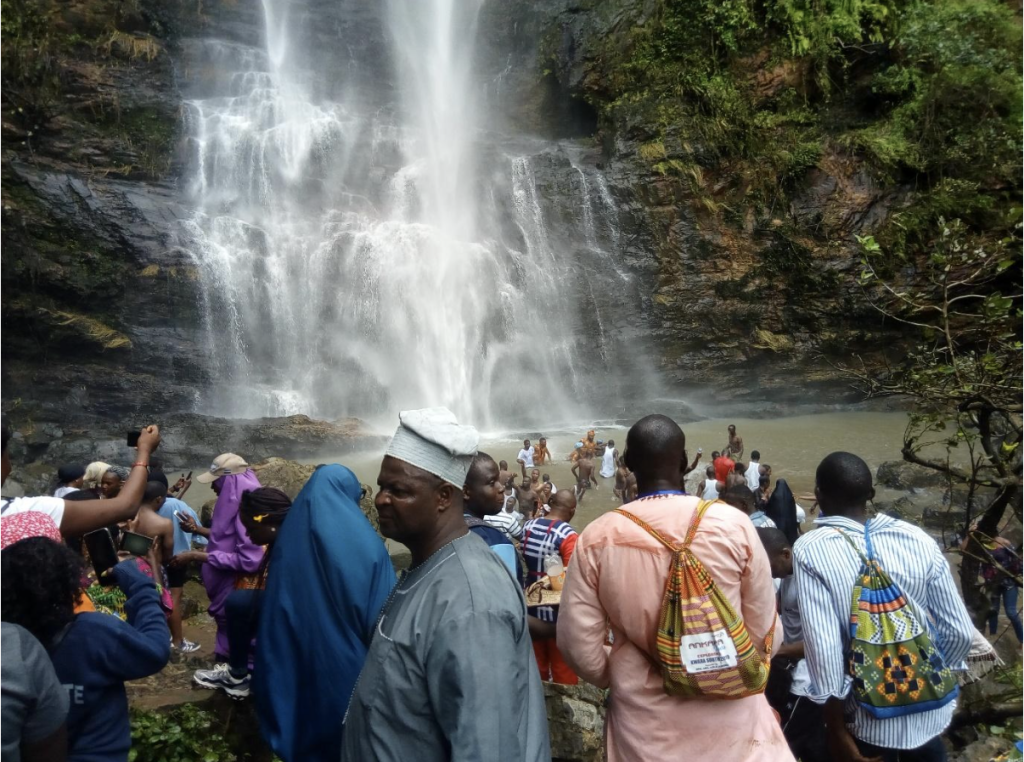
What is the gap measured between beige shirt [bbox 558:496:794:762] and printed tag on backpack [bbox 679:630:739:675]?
0.34 feet

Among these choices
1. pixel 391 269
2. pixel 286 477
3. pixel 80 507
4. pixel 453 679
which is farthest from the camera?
pixel 391 269

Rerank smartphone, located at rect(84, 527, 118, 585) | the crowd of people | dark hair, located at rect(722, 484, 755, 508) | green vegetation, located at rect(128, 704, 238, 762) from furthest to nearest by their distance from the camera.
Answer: dark hair, located at rect(722, 484, 755, 508) → green vegetation, located at rect(128, 704, 238, 762) → smartphone, located at rect(84, 527, 118, 585) → the crowd of people

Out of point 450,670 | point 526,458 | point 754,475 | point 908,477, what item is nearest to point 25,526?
point 450,670

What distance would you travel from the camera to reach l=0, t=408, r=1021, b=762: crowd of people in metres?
1.81

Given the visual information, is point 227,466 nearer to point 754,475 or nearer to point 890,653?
point 890,653

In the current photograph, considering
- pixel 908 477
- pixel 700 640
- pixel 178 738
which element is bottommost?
pixel 908 477

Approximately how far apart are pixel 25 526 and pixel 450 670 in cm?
193

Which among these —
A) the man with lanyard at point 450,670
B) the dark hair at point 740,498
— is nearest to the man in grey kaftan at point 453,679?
the man with lanyard at point 450,670

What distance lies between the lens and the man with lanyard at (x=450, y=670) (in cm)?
169

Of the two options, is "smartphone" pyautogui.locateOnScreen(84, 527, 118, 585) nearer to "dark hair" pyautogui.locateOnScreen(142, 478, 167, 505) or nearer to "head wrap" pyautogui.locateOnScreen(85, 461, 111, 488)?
"dark hair" pyautogui.locateOnScreen(142, 478, 167, 505)

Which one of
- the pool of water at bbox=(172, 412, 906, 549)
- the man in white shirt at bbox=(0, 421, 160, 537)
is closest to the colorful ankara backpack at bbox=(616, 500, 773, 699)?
the man in white shirt at bbox=(0, 421, 160, 537)

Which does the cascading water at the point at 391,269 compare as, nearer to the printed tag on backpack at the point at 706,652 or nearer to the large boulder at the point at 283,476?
the large boulder at the point at 283,476

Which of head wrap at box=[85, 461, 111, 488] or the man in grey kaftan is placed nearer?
the man in grey kaftan

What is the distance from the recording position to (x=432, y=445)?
2135 millimetres
